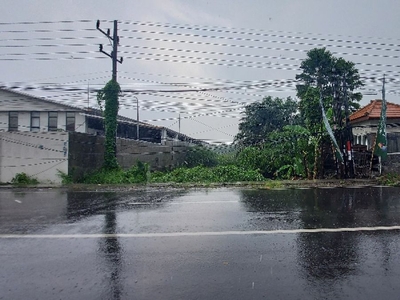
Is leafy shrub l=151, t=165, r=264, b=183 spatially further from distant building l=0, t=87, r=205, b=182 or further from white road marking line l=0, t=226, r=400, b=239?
white road marking line l=0, t=226, r=400, b=239

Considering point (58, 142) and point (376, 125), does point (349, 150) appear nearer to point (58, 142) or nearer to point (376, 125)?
point (376, 125)

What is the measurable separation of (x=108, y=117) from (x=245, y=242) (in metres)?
15.6

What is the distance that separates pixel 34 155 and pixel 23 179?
1.35 m

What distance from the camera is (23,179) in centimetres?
1739

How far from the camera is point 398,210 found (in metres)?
8.14

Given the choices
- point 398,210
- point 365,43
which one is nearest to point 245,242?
point 398,210

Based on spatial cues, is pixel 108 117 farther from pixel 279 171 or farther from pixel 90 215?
pixel 90 215

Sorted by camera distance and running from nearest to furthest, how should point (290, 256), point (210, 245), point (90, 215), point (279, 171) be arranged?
point (290, 256), point (210, 245), point (90, 215), point (279, 171)

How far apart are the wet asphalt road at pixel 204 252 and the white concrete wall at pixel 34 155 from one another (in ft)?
29.1

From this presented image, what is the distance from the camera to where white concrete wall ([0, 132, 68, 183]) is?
17.4 m

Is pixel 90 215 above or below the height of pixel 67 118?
below

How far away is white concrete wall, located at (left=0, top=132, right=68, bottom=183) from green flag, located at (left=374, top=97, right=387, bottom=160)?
50.7ft

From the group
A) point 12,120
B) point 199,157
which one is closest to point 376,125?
point 199,157

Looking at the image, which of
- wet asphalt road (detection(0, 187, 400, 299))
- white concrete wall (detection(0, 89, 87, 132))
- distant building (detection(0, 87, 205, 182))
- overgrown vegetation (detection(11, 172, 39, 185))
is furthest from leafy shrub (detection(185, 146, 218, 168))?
wet asphalt road (detection(0, 187, 400, 299))
